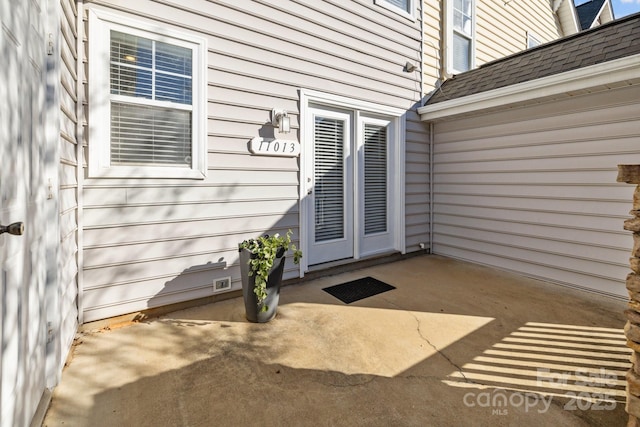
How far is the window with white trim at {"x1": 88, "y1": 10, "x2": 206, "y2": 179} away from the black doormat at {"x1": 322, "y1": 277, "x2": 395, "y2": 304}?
1840 mm

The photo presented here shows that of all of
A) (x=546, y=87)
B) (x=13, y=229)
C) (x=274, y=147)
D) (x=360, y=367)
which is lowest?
(x=360, y=367)

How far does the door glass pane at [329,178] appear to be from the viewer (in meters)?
3.86

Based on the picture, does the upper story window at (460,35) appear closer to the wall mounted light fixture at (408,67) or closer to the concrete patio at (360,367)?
the wall mounted light fixture at (408,67)

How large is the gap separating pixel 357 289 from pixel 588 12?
1008 centimetres

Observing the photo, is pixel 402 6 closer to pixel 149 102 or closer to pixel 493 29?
pixel 493 29

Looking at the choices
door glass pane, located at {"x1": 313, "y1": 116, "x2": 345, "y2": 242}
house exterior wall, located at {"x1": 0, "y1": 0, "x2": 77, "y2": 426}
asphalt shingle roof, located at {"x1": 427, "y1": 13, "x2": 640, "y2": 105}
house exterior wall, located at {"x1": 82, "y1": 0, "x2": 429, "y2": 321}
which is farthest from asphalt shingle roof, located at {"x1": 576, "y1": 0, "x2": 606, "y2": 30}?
house exterior wall, located at {"x1": 0, "y1": 0, "x2": 77, "y2": 426}

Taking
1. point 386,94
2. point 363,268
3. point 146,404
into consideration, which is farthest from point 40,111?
point 386,94

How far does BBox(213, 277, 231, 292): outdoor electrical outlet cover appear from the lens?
3.04 meters

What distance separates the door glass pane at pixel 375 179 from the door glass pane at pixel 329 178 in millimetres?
428

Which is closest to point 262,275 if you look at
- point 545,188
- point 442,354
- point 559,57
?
point 442,354

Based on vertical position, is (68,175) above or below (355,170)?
below

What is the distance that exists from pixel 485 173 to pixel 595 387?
3.00m

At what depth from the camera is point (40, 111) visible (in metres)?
1.57

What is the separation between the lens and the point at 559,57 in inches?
141
